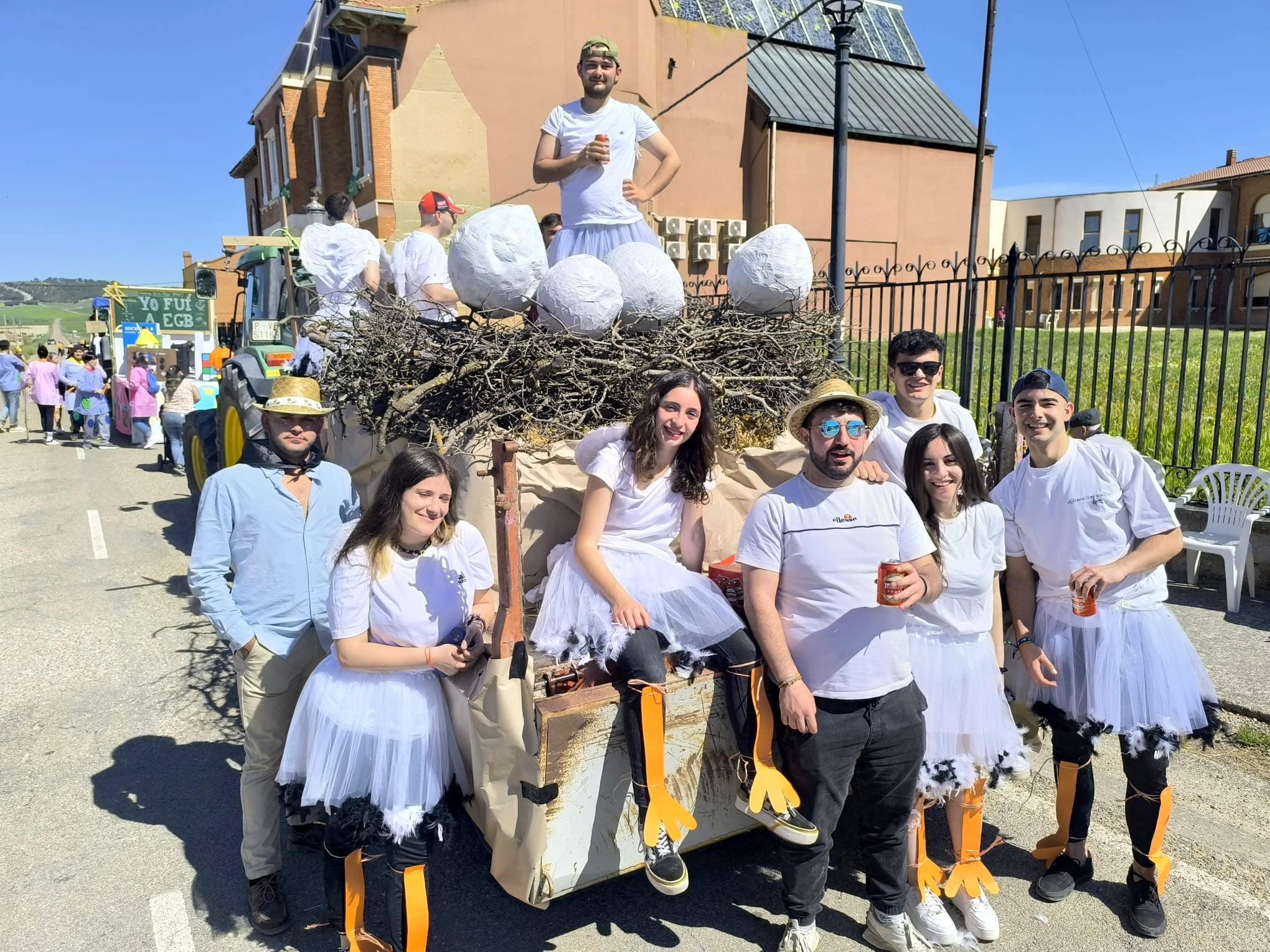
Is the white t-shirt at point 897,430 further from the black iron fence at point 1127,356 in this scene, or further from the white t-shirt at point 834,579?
the white t-shirt at point 834,579

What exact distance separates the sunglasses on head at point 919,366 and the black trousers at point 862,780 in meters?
1.29

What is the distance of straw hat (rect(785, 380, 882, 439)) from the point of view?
8.38 feet

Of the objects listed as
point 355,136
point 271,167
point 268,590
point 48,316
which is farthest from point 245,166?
point 48,316

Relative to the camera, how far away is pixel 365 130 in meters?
14.7

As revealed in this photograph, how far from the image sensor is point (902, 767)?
264cm

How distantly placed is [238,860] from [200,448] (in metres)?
6.09

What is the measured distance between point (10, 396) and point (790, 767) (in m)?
21.0

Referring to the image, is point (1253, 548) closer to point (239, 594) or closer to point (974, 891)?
point (974, 891)

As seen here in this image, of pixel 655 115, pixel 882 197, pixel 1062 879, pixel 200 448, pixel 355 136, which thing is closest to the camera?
pixel 1062 879

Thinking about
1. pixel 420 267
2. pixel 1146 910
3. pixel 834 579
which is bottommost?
pixel 1146 910

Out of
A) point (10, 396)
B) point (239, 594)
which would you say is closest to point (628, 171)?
point (239, 594)

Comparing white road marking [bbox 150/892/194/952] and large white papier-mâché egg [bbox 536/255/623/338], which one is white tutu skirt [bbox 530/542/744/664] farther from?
white road marking [bbox 150/892/194/952]

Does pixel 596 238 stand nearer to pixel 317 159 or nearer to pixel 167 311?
pixel 317 159

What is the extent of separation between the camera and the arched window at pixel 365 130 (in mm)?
14273
